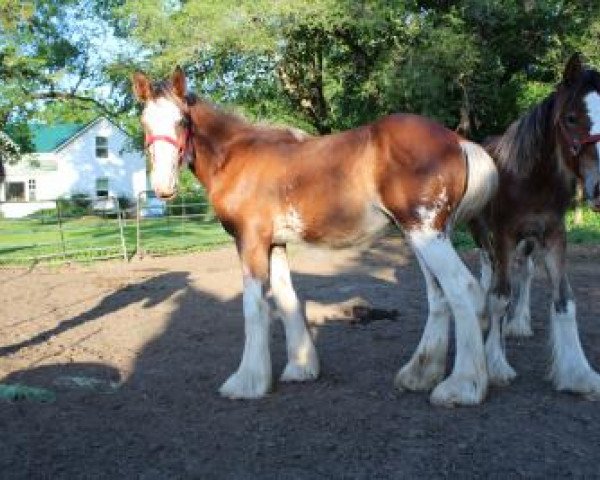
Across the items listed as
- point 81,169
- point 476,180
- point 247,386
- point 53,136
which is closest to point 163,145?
point 247,386

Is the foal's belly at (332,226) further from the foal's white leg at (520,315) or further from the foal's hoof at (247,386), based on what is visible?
the foal's white leg at (520,315)

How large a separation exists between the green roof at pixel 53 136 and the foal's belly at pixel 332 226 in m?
52.4

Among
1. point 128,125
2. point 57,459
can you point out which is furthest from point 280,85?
point 57,459

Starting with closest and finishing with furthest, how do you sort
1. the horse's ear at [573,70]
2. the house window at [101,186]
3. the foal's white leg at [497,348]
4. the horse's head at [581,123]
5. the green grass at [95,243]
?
the horse's head at [581,123]
the horse's ear at [573,70]
the foal's white leg at [497,348]
the green grass at [95,243]
the house window at [101,186]

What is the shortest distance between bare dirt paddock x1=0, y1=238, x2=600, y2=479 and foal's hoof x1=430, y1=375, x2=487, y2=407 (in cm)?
9

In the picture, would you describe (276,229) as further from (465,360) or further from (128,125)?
(128,125)

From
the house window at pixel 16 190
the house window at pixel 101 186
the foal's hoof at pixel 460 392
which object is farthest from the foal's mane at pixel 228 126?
the house window at pixel 16 190

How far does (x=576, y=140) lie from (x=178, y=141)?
270cm

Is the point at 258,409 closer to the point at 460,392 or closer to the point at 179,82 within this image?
the point at 460,392

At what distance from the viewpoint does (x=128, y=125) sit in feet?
109

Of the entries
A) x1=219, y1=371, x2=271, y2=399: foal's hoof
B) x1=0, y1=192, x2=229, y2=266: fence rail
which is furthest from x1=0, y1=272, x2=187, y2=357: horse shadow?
x1=0, y1=192, x2=229, y2=266: fence rail

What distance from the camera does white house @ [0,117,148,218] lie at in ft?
177

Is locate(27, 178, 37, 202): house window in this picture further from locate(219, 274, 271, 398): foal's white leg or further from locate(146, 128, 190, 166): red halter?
locate(219, 274, 271, 398): foal's white leg

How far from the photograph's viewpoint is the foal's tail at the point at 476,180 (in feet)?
15.3
